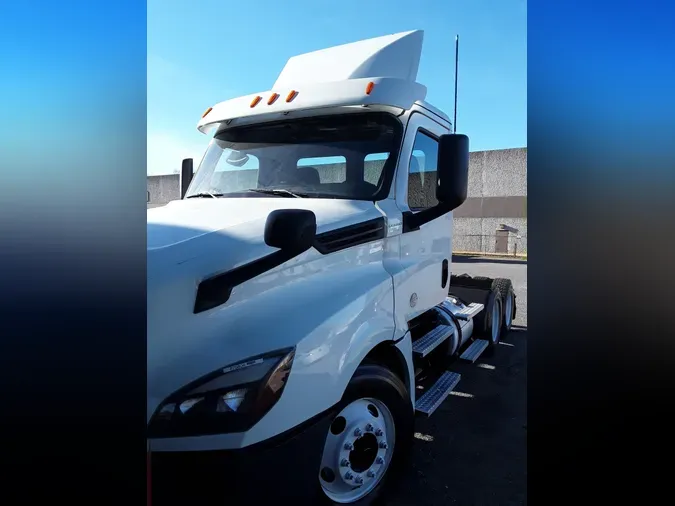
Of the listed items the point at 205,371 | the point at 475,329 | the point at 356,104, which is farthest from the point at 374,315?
the point at 475,329

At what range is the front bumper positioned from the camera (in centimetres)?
173

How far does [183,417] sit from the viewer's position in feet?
5.77

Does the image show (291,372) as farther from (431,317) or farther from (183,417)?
(431,317)

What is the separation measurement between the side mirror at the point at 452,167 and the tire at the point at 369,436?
128 cm

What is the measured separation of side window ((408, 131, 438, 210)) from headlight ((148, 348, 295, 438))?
194 centimetres

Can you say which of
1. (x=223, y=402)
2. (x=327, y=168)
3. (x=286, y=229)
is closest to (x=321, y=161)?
(x=327, y=168)

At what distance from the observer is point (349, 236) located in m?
2.69

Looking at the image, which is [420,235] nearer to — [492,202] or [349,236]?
[349,236]

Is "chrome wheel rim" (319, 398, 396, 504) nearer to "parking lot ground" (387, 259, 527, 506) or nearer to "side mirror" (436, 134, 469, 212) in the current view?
"parking lot ground" (387, 259, 527, 506)

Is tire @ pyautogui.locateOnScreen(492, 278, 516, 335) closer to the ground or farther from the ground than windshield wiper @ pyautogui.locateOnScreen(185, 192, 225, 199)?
closer to the ground

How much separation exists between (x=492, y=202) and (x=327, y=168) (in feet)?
66.7

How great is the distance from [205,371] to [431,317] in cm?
279

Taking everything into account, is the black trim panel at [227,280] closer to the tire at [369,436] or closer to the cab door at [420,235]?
the tire at [369,436]

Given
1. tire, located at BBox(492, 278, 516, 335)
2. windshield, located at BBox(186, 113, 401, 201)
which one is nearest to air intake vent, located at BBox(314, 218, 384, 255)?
windshield, located at BBox(186, 113, 401, 201)
